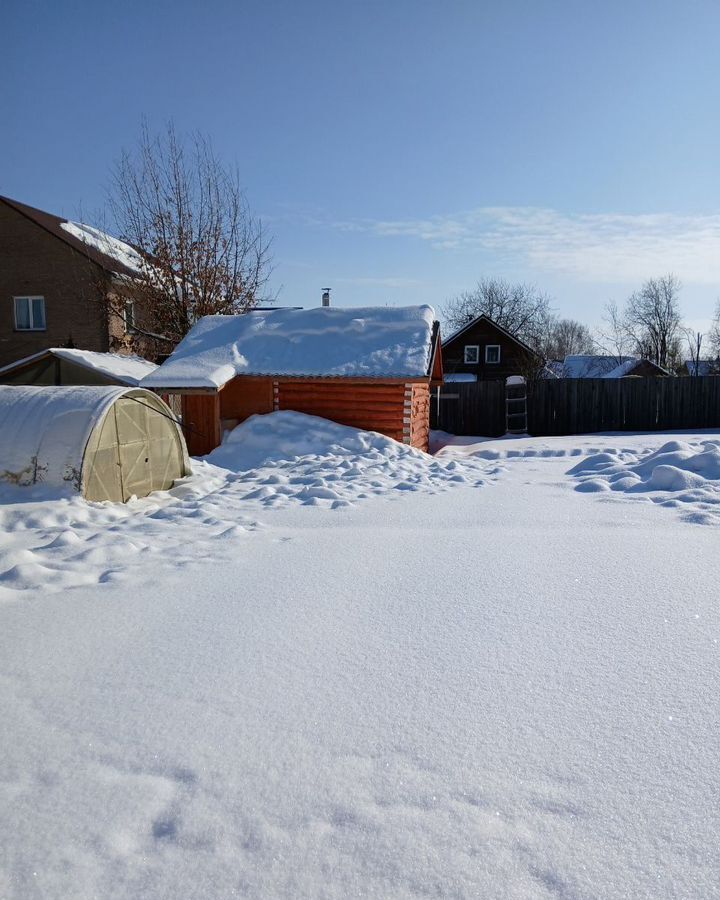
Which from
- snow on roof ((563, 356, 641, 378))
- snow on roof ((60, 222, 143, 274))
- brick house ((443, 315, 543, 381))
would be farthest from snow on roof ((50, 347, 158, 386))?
snow on roof ((563, 356, 641, 378))

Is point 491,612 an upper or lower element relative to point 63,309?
lower

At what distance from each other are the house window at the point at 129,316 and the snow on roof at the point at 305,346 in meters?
7.65

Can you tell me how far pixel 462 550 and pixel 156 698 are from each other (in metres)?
3.10

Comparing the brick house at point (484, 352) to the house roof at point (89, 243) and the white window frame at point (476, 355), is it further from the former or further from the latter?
the house roof at point (89, 243)

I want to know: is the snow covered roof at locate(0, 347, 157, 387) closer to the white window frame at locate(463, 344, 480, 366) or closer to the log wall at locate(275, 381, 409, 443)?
the log wall at locate(275, 381, 409, 443)

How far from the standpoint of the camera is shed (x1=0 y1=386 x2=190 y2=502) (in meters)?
7.48

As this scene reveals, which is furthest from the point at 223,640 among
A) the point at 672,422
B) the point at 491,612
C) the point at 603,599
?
the point at 672,422

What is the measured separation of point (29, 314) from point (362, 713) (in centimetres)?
2482

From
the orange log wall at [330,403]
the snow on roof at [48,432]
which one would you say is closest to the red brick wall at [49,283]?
the orange log wall at [330,403]

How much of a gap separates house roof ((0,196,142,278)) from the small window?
19.2 metres

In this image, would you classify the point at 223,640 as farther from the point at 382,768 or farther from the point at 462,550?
the point at 462,550

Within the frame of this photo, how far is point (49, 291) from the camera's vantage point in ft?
75.0

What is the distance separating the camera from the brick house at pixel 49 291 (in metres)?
22.5

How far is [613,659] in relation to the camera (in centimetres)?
324
